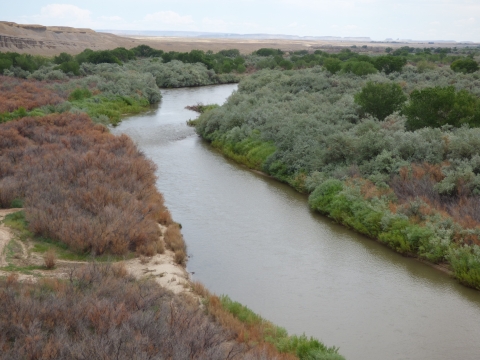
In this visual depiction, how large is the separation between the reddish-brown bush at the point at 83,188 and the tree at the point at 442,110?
12402 mm

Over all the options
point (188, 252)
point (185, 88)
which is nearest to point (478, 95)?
point (188, 252)

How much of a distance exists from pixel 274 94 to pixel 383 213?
21.3 meters

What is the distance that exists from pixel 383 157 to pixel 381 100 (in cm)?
736

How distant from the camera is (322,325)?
11242 millimetres

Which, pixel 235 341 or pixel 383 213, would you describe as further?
pixel 383 213

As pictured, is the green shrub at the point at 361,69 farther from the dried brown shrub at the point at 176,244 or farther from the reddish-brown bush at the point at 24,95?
the dried brown shrub at the point at 176,244

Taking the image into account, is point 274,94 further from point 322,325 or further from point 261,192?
point 322,325

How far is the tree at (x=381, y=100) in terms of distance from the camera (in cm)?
2581

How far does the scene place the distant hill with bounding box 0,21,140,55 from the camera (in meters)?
87.3

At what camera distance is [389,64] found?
44.7 metres

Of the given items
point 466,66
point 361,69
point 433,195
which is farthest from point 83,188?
point 466,66

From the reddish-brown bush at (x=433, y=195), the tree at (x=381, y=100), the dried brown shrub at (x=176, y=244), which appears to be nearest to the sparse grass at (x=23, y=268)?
the dried brown shrub at (x=176, y=244)

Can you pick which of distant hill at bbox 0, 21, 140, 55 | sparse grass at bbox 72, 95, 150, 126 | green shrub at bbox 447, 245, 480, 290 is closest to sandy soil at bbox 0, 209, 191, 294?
green shrub at bbox 447, 245, 480, 290

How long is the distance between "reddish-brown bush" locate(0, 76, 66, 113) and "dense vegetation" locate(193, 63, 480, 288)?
35.7ft
